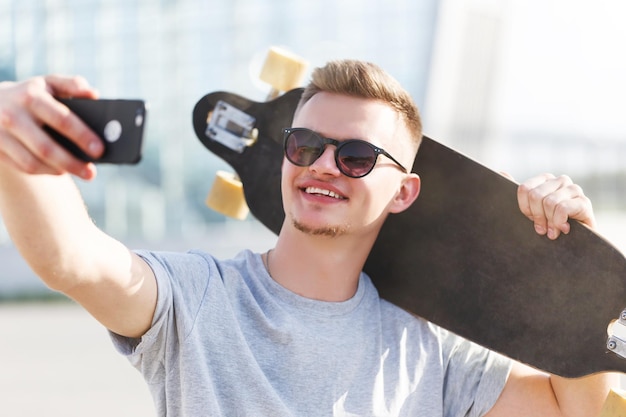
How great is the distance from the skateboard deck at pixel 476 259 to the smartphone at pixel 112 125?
156cm

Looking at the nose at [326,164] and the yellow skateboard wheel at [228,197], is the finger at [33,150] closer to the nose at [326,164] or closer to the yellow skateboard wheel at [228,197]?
the nose at [326,164]

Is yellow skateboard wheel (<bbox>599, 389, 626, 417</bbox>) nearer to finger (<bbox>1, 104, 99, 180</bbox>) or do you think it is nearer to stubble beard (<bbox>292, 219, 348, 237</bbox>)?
stubble beard (<bbox>292, 219, 348, 237</bbox>)

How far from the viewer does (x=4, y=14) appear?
19.3 m

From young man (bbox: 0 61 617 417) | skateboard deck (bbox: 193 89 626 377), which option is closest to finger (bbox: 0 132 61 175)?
young man (bbox: 0 61 617 417)

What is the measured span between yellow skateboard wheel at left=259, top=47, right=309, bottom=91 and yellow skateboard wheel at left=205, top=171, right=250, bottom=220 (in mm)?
368

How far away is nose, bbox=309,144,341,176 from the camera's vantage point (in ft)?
8.90

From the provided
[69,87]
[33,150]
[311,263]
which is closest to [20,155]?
[33,150]

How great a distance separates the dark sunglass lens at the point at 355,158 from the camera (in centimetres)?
274

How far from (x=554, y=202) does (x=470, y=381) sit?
60 cm

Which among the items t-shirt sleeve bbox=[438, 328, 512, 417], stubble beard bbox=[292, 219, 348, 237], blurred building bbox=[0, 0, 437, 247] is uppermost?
stubble beard bbox=[292, 219, 348, 237]

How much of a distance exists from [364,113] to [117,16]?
670 inches

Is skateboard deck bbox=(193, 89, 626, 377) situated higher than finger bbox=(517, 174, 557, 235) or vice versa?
finger bbox=(517, 174, 557, 235)

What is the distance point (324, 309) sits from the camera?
2.78m

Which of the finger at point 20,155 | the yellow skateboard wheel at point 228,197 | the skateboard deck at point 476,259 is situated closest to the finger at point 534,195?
the skateboard deck at point 476,259
